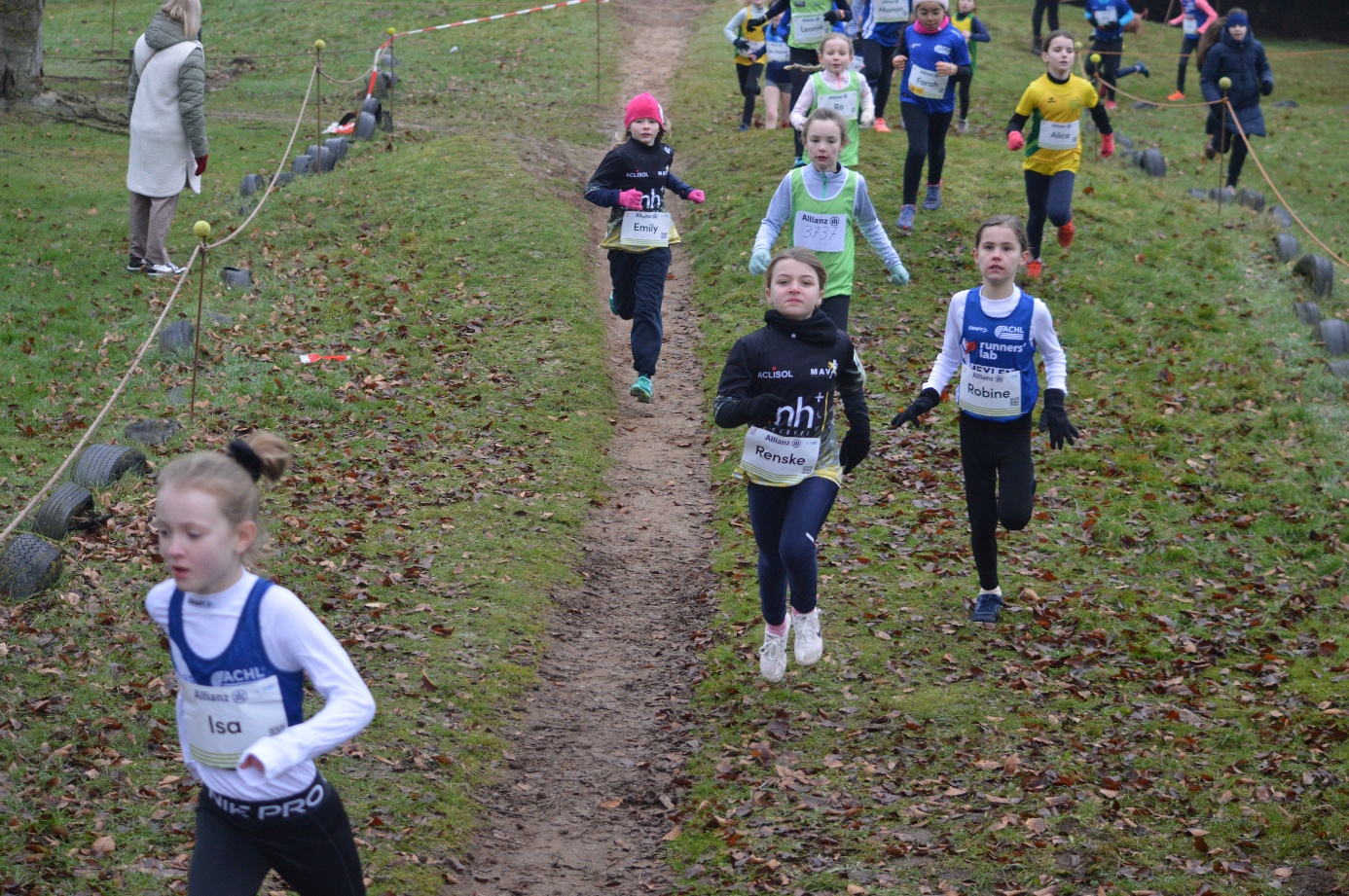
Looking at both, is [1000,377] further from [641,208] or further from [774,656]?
[641,208]

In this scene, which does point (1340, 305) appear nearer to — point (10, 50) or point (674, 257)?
point (674, 257)

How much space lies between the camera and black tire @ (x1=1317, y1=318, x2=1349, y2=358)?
12492 mm

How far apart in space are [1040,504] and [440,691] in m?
5.08

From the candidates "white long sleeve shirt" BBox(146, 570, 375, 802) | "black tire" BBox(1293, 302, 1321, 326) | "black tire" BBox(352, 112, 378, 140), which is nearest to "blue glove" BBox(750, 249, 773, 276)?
"white long sleeve shirt" BBox(146, 570, 375, 802)

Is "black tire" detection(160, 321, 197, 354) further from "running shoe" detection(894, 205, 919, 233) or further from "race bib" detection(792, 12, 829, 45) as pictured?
"race bib" detection(792, 12, 829, 45)

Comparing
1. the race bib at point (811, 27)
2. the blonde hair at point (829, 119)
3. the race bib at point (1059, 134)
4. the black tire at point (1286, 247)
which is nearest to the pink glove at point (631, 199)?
the blonde hair at point (829, 119)

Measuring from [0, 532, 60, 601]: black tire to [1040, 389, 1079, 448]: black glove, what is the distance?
568 centimetres

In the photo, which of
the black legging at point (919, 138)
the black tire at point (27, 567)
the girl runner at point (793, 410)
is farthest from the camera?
the black legging at point (919, 138)

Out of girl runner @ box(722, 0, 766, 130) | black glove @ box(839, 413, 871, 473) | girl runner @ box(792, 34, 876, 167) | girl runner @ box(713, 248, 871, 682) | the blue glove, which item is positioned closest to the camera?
girl runner @ box(713, 248, 871, 682)

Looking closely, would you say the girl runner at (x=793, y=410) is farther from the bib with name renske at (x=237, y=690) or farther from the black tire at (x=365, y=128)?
the black tire at (x=365, y=128)

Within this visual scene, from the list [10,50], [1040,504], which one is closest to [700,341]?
[1040,504]

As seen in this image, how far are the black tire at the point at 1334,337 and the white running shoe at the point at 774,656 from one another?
335 inches

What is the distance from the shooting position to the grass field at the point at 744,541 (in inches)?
→ 220

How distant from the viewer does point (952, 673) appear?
707cm
